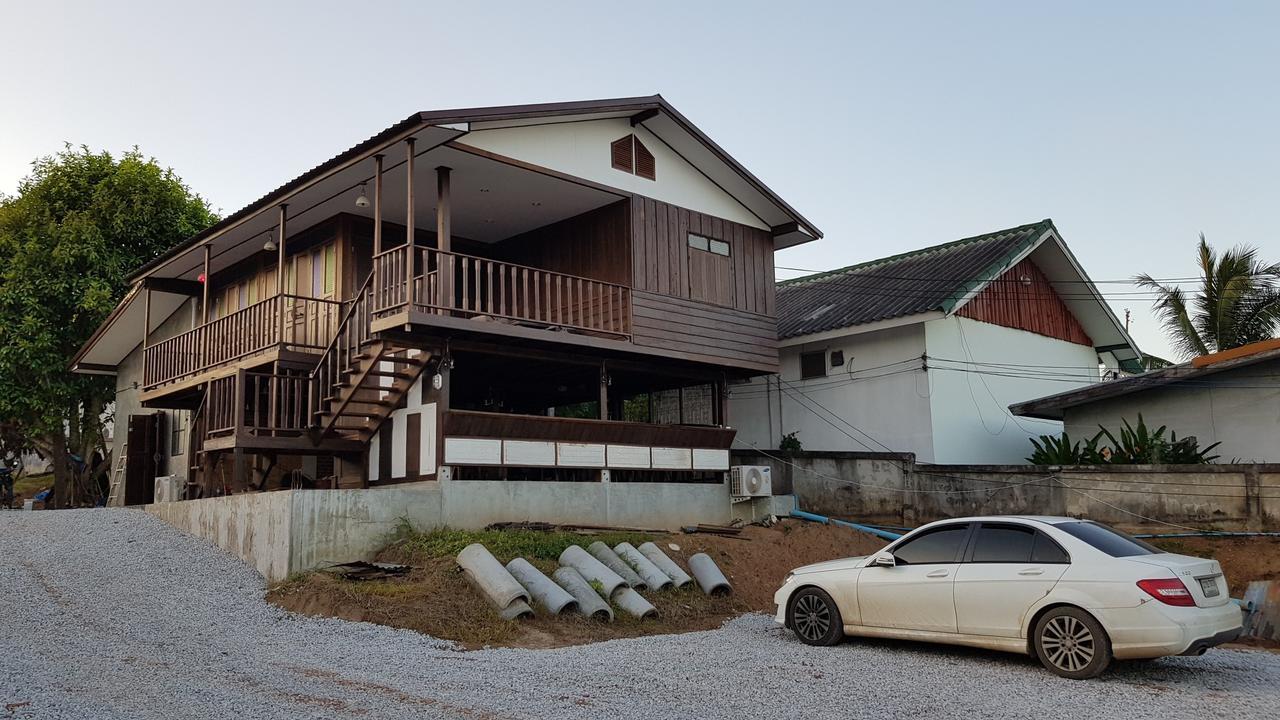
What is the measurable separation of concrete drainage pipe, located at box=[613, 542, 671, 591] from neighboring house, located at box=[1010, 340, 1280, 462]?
9363 millimetres

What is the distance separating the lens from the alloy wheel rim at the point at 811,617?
36.1 ft

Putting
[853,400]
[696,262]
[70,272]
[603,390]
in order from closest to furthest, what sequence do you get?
[603,390] → [696,262] → [853,400] → [70,272]

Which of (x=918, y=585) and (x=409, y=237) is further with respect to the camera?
(x=409, y=237)

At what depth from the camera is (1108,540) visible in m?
9.62

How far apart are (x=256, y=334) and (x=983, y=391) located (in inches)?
565

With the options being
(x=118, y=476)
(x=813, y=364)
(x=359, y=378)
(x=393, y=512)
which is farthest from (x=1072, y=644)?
(x=118, y=476)

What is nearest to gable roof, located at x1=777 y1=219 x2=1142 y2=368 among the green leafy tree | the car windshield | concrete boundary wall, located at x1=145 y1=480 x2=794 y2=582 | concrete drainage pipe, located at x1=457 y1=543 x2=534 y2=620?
concrete boundary wall, located at x1=145 y1=480 x2=794 y2=582

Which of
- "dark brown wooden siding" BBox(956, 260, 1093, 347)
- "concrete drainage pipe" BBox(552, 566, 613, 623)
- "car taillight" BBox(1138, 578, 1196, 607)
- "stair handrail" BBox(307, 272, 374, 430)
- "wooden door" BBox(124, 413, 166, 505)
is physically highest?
"dark brown wooden siding" BBox(956, 260, 1093, 347)

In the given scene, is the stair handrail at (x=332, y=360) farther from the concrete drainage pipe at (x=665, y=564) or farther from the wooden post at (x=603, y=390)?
the concrete drainage pipe at (x=665, y=564)

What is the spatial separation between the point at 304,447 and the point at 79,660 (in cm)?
736

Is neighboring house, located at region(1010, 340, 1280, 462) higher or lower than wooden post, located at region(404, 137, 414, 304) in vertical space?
lower

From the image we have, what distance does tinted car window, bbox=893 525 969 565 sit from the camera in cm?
1038

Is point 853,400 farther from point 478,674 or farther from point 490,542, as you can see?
point 478,674

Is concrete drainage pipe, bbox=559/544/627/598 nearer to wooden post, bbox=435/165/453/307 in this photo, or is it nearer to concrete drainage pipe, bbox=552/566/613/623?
concrete drainage pipe, bbox=552/566/613/623
